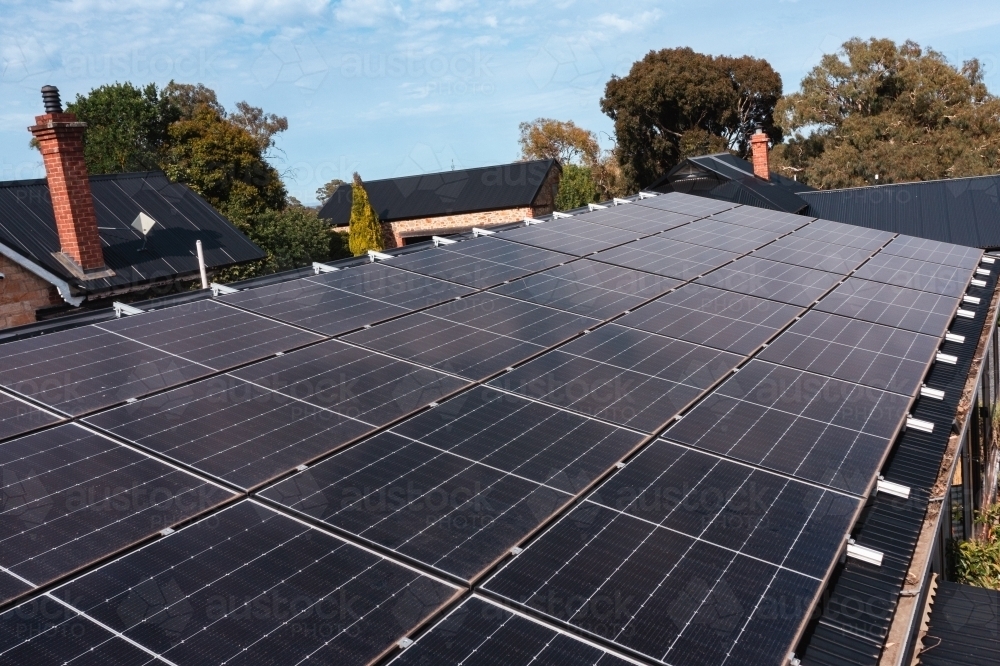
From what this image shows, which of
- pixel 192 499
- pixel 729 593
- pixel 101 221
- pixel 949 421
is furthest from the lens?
pixel 101 221

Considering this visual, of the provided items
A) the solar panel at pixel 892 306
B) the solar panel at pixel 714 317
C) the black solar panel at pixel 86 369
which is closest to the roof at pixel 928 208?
the solar panel at pixel 892 306

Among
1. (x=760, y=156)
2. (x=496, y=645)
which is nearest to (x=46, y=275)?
(x=496, y=645)

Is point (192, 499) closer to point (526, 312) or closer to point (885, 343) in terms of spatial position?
point (526, 312)

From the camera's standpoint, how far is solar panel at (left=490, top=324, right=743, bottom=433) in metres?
9.61

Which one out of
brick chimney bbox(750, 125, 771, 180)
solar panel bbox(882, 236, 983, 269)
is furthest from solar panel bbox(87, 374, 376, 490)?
brick chimney bbox(750, 125, 771, 180)

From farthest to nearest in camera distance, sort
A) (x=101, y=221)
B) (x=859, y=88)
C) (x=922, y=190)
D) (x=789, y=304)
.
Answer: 1. (x=859, y=88)
2. (x=922, y=190)
3. (x=101, y=221)
4. (x=789, y=304)

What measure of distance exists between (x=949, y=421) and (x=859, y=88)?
62.9 meters

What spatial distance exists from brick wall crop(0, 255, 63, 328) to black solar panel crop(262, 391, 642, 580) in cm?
1517

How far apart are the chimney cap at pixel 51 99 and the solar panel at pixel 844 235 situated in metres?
19.9

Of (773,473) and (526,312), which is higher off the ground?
(526,312)

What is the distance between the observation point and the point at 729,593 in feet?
20.8

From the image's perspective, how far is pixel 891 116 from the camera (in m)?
63.5

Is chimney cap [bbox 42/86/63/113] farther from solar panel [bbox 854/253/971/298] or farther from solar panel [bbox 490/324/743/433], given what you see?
solar panel [bbox 854/253/971/298]

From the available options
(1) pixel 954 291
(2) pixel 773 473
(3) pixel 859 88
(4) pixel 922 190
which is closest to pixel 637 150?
(3) pixel 859 88
